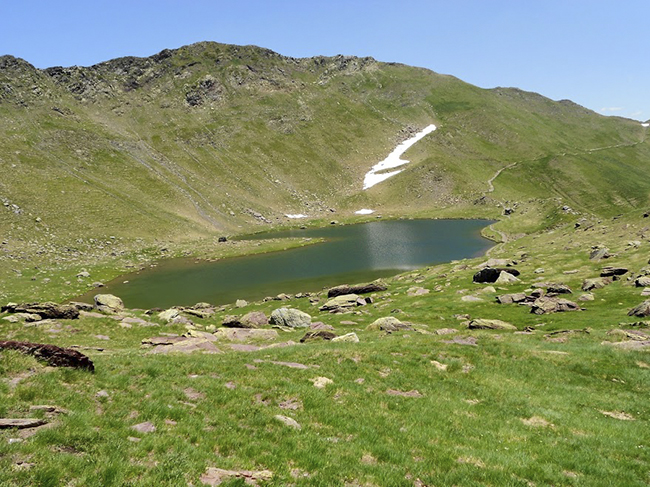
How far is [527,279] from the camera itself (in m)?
55.0

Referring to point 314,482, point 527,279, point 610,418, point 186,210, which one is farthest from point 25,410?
point 186,210

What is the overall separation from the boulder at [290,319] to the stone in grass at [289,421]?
27.1m

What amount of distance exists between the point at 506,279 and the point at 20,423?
2274 inches

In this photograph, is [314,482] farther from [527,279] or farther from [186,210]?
[186,210]

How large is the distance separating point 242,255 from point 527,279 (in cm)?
7732

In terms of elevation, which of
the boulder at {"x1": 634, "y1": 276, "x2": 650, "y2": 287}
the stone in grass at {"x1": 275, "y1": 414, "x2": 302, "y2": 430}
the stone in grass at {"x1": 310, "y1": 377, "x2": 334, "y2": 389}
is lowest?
the boulder at {"x1": 634, "y1": 276, "x2": 650, "y2": 287}

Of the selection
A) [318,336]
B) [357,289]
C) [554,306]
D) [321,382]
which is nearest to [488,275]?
[554,306]

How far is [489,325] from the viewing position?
3616cm

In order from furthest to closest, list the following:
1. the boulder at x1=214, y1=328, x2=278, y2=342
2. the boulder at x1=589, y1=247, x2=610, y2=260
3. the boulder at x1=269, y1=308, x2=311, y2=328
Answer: the boulder at x1=589, y1=247, x2=610, y2=260
the boulder at x1=269, y1=308, x2=311, y2=328
the boulder at x1=214, y1=328, x2=278, y2=342

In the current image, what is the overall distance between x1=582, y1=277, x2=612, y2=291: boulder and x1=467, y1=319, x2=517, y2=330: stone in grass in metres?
16.4

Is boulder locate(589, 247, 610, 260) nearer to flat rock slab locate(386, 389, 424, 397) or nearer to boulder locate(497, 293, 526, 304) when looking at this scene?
boulder locate(497, 293, 526, 304)

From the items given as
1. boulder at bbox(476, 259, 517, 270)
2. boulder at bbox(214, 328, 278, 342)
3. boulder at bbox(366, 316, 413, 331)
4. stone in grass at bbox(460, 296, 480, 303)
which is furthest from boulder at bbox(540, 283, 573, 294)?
boulder at bbox(214, 328, 278, 342)

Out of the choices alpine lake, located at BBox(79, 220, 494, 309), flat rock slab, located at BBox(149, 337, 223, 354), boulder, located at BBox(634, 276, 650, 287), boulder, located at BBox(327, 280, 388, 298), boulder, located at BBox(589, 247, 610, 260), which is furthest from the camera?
alpine lake, located at BBox(79, 220, 494, 309)

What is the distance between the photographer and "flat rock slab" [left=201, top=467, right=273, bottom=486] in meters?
9.95
